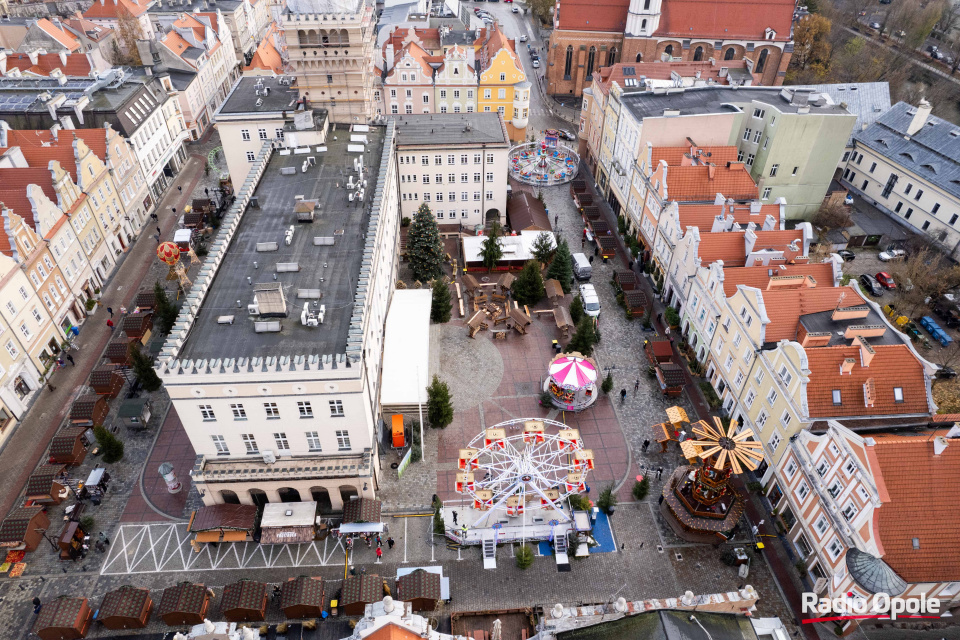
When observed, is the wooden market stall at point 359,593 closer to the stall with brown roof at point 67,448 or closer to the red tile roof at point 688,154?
the stall with brown roof at point 67,448

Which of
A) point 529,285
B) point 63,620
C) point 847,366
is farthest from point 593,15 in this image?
point 63,620

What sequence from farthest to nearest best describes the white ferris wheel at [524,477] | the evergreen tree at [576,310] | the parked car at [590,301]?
the parked car at [590,301] < the evergreen tree at [576,310] < the white ferris wheel at [524,477]

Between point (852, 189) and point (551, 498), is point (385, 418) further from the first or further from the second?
point (852, 189)

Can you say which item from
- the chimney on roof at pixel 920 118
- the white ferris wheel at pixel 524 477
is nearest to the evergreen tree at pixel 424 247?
the white ferris wheel at pixel 524 477

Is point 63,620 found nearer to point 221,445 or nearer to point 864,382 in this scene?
point 221,445

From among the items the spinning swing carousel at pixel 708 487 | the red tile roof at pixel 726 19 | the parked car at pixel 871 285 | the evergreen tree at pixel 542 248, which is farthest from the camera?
the red tile roof at pixel 726 19

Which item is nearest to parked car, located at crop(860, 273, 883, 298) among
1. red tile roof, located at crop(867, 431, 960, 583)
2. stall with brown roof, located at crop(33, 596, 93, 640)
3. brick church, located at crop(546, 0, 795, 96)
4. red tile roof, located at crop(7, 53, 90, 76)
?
red tile roof, located at crop(867, 431, 960, 583)
